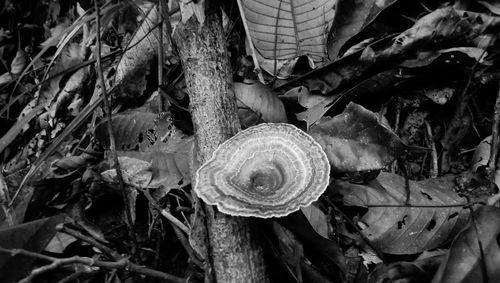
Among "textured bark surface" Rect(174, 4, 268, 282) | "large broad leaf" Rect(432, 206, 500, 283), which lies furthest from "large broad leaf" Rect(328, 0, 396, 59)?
"large broad leaf" Rect(432, 206, 500, 283)

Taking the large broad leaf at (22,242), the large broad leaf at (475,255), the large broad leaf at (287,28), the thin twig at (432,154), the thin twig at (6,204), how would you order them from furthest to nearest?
1. the large broad leaf at (287,28)
2. the thin twig at (6,204)
3. the thin twig at (432,154)
4. the large broad leaf at (22,242)
5. the large broad leaf at (475,255)

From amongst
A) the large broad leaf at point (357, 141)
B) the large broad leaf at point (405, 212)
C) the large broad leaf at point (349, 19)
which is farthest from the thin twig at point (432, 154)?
the large broad leaf at point (349, 19)

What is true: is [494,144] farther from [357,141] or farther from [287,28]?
[287,28]

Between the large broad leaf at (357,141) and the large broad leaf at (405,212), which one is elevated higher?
the large broad leaf at (357,141)

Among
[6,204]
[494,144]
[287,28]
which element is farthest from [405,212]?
[6,204]

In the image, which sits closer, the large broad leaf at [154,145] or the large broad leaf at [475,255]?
the large broad leaf at [475,255]

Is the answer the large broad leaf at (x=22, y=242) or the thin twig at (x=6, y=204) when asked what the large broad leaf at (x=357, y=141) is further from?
the thin twig at (x=6, y=204)
